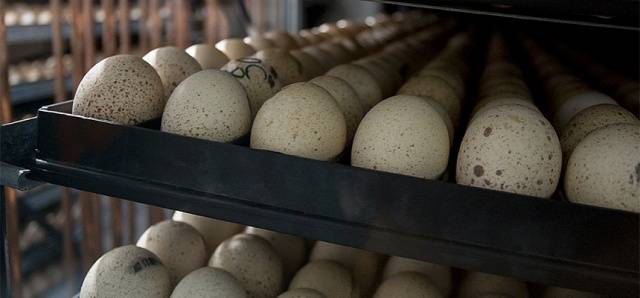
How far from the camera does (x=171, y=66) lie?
124 cm

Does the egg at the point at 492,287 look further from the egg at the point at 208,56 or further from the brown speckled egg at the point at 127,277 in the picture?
the egg at the point at 208,56

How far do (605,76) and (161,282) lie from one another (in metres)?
1.27

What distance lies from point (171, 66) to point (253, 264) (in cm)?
39

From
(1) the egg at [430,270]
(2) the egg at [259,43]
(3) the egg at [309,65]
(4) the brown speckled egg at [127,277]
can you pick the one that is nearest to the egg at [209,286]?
(4) the brown speckled egg at [127,277]

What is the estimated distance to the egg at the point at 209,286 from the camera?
113 centimetres

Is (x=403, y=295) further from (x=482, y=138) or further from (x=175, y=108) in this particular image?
(x=175, y=108)

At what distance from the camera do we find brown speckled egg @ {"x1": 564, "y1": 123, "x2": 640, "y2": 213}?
91 cm

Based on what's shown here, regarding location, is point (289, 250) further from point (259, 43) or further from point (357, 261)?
point (259, 43)

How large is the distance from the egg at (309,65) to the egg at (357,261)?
14.9 inches

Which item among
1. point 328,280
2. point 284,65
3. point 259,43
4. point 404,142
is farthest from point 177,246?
point 259,43

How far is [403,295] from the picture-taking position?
1.16 m

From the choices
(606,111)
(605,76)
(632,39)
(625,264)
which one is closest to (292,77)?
(606,111)

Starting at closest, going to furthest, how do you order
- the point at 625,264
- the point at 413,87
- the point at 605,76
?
1. the point at 625,264
2. the point at 413,87
3. the point at 605,76

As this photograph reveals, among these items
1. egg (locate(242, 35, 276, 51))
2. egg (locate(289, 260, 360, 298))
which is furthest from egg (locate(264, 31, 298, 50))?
egg (locate(289, 260, 360, 298))
